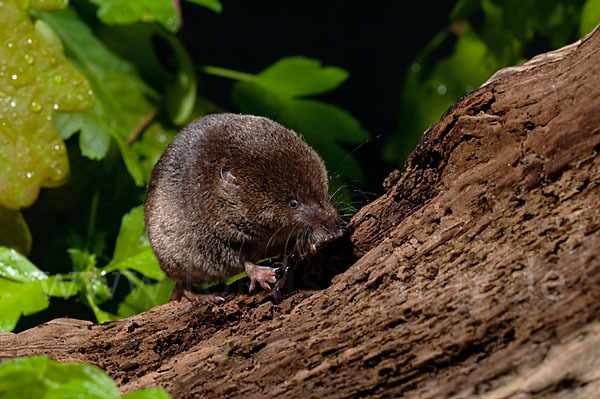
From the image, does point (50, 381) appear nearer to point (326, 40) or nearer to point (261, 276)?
point (261, 276)

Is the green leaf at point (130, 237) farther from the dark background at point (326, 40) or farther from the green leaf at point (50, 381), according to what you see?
the dark background at point (326, 40)

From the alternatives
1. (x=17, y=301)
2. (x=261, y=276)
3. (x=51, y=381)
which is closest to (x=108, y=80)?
(x=17, y=301)

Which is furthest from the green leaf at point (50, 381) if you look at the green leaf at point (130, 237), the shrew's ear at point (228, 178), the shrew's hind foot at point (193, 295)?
the green leaf at point (130, 237)

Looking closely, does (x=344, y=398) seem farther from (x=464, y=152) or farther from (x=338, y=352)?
(x=464, y=152)

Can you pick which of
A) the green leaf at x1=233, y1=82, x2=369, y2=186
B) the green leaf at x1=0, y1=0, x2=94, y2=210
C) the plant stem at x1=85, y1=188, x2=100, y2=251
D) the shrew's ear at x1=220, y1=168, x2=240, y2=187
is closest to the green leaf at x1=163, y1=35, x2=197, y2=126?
the green leaf at x1=233, y1=82, x2=369, y2=186

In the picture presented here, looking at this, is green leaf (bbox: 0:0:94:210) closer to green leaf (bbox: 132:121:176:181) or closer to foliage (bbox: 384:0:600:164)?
green leaf (bbox: 132:121:176:181)
